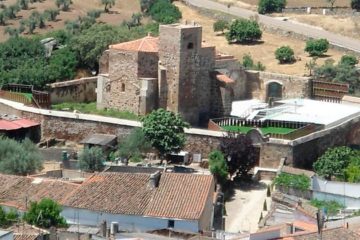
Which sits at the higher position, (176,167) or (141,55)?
(141,55)

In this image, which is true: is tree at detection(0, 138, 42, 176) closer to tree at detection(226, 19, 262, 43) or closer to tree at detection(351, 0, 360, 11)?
tree at detection(226, 19, 262, 43)

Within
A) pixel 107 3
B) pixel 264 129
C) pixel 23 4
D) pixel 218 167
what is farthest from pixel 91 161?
pixel 23 4

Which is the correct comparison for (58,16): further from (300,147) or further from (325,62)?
(300,147)

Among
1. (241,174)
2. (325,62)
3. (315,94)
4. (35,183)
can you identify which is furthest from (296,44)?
(35,183)

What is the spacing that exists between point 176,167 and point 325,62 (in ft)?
67.9

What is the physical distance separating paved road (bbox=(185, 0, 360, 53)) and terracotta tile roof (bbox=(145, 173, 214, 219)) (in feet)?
107

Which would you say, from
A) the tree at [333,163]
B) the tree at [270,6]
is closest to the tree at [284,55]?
the tree at [270,6]

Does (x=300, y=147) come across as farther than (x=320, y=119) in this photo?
No

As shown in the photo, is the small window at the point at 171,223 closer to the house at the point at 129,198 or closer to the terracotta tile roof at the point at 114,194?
the house at the point at 129,198

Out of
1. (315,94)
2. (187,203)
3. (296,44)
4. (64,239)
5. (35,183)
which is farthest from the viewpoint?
(296,44)

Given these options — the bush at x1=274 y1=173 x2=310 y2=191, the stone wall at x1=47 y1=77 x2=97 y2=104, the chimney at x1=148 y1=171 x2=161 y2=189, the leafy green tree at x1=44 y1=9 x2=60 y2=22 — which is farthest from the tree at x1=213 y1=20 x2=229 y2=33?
the chimney at x1=148 y1=171 x2=161 y2=189

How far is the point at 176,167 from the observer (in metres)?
42.2

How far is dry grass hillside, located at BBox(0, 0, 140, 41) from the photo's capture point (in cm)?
7306

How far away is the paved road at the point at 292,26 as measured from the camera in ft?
222
